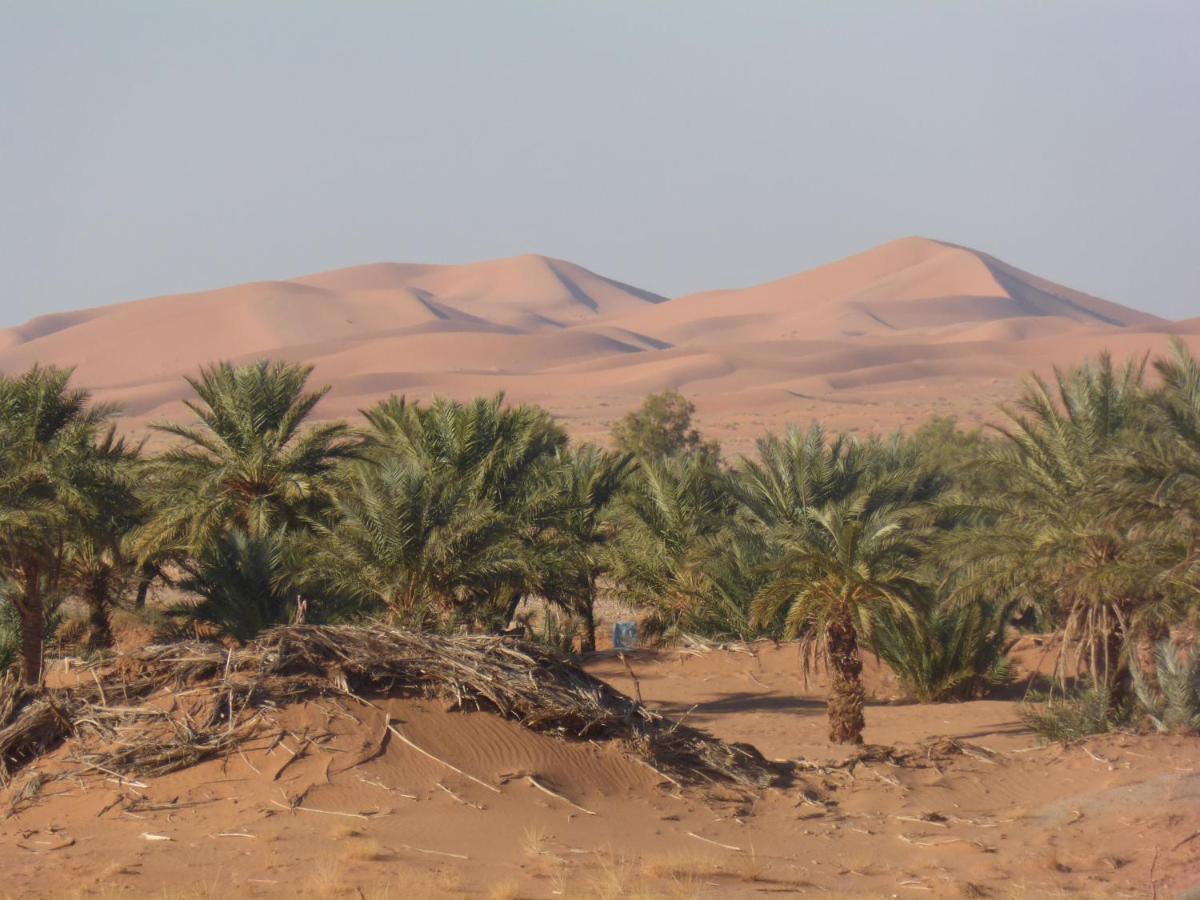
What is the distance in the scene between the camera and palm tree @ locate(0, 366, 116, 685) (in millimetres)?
15500

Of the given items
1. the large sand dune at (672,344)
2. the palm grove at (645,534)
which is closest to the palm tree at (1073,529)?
the palm grove at (645,534)

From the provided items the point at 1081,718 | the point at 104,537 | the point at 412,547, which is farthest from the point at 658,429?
the point at 1081,718

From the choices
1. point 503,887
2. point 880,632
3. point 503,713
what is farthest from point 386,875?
point 880,632

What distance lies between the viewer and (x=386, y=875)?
888 cm

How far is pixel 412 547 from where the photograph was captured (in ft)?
54.1

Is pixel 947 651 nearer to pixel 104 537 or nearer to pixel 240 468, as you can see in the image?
pixel 240 468

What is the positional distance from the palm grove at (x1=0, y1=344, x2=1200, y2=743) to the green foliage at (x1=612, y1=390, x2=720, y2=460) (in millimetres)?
17760

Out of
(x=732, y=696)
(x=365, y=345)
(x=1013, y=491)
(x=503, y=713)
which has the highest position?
(x=365, y=345)

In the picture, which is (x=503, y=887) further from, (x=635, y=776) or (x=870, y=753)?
(x=870, y=753)

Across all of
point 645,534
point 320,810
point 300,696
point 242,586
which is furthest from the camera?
point 645,534

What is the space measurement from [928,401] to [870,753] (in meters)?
76.6

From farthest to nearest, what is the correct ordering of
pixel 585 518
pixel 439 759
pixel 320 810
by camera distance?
pixel 585 518 → pixel 439 759 → pixel 320 810

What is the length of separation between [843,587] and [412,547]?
16.9 ft

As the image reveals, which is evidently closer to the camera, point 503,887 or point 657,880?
point 503,887
